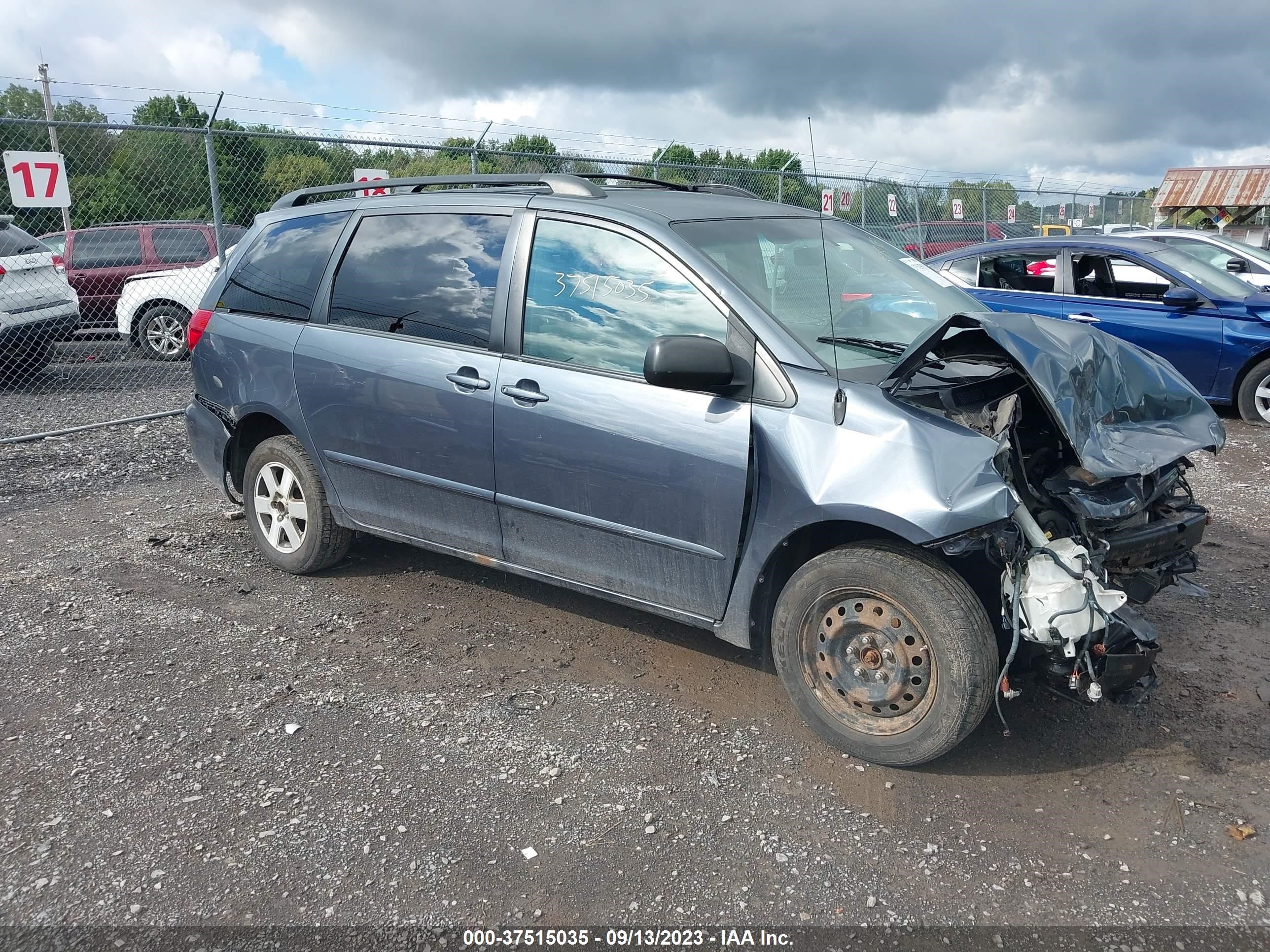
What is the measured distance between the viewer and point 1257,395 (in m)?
8.70

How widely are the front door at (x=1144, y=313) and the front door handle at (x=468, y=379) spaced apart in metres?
6.30

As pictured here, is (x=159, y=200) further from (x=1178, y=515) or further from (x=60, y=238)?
(x=1178, y=515)

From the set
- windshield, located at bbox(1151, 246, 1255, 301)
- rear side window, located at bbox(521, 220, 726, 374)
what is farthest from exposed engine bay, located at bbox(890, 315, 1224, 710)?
windshield, located at bbox(1151, 246, 1255, 301)

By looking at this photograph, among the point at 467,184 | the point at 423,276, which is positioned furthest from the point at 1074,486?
the point at 467,184

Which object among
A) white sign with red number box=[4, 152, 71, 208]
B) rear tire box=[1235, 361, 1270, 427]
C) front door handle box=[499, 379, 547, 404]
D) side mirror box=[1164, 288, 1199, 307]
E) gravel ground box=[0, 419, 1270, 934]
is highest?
white sign with red number box=[4, 152, 71, 208]

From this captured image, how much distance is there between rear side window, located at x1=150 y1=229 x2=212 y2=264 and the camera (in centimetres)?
1320

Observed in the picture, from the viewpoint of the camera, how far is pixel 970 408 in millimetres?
3576

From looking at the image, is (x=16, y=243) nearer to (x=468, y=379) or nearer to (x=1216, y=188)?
(x=468, y=379)

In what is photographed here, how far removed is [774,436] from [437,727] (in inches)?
65.5

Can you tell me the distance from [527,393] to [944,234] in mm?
17578

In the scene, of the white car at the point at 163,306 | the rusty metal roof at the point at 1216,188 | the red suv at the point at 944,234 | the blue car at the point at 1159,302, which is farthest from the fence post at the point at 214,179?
the rusty metal roof at the point at 1216,188

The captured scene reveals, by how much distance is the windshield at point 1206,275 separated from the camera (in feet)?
28.4

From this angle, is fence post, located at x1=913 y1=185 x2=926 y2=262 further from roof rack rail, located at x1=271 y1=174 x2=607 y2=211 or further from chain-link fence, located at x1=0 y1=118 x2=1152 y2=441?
roof rack rail, located at x1=271 y1=174 x2=607 y2=211

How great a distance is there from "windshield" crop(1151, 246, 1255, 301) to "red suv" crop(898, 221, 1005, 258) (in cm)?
917
